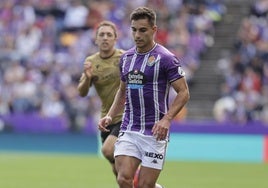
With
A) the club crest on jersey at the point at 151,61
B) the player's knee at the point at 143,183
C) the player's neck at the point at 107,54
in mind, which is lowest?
the player's knee at the point at 143,183

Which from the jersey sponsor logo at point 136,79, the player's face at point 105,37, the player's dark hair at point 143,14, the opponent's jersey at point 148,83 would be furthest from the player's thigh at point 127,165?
the player's face at point 105,37

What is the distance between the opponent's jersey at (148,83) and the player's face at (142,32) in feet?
0.44

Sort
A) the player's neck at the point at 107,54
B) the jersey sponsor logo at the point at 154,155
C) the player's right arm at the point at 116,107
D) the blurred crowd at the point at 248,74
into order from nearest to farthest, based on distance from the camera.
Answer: the jersey sponsor logo at the point at 154,155 → the player's right arm at the point at 116,107 → the player's neck at the point at 107,54 → the blurred crowd at the point at 248,74

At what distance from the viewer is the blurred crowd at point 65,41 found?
2605cm

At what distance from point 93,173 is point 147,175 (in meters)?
8.81

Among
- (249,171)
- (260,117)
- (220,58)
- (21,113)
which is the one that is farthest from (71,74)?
(249,171)

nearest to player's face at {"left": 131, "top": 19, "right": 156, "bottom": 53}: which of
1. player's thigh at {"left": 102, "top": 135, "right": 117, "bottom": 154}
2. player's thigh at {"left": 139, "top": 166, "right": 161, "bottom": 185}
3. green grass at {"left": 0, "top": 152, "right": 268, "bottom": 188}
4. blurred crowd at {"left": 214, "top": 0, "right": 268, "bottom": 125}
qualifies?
player's thigh at {"left": 139, "top": 166, "right": 161, "bottom": 185}

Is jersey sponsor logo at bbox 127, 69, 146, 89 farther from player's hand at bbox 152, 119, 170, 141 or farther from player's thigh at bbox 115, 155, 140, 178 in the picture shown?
player's thigh at bbox 115, 155, 140, 178

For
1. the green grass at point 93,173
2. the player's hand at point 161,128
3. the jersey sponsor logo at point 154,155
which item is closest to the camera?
the player's hand at point 161,128

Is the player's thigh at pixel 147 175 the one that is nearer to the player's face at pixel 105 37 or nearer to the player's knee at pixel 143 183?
the player's knee at pixel 143 183

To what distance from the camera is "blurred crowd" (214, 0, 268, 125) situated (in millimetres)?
23641

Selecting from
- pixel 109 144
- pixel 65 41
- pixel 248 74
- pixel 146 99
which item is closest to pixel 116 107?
pixel 146 99

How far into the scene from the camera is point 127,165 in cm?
971

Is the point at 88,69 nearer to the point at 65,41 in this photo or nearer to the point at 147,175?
the point at 147,175
